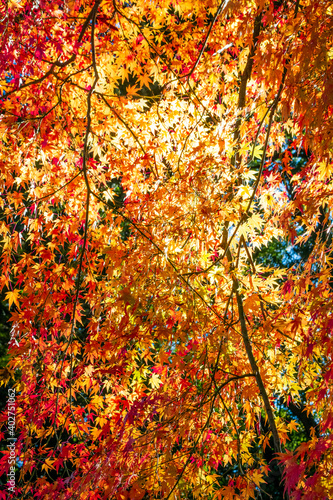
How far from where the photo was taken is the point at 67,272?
7.74 ft

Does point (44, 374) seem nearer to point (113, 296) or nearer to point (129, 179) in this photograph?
point (113, 296)

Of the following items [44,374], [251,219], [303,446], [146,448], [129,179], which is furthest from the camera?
[129,179]

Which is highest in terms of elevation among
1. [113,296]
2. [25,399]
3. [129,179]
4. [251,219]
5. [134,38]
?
[134,38]

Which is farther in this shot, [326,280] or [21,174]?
[21,174]

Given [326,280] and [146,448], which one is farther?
[146,448]

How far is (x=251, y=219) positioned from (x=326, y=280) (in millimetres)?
653

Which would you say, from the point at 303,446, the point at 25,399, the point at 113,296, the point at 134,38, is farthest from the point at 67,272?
the point at 303,446

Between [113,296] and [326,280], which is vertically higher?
[113,296]

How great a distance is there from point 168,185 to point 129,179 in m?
0.45

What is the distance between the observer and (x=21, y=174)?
242 centimetres

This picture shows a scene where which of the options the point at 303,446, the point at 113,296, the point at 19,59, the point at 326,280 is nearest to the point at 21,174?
the point at 19,59

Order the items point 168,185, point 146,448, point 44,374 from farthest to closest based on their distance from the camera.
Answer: point 44,374
point 168,185
point 146,448

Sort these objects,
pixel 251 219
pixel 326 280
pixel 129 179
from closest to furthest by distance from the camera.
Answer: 1. pixel 326 280
2. pixel 251 219
3. pixel 129 179

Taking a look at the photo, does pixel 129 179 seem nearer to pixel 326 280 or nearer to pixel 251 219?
pixel 251 219
